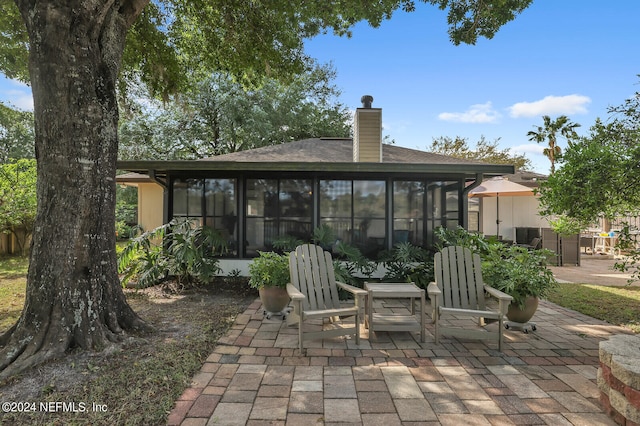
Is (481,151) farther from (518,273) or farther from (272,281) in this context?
(272,281)

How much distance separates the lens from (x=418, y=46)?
9375 mm

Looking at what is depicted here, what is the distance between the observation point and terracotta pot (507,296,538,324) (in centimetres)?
381

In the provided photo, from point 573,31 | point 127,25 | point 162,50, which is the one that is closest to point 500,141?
point 573,31

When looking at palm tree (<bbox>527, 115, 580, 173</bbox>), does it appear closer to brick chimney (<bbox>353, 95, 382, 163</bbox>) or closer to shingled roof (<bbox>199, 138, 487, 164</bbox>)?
shingled roof (<bbox>199, 138, 487, 164</bbox>)

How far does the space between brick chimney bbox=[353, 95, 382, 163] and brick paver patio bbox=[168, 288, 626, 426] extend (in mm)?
3835

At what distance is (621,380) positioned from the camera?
2051mm

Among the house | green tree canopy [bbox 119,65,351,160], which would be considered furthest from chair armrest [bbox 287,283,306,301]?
green tree canopy [bbox 119,65,351,160]

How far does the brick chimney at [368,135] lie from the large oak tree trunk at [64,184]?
4576 mm

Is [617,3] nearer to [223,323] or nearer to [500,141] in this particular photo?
[223,323]

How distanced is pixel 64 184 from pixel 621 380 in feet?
14.6

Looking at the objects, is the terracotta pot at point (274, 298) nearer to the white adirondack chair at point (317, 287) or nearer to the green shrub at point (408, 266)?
the white adirondack chair at point (317, 287)

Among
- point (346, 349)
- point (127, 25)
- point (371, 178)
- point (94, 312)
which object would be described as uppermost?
point (127, 25)

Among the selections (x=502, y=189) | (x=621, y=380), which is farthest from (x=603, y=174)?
(x=502, y=189)

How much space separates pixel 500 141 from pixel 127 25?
865 inches
